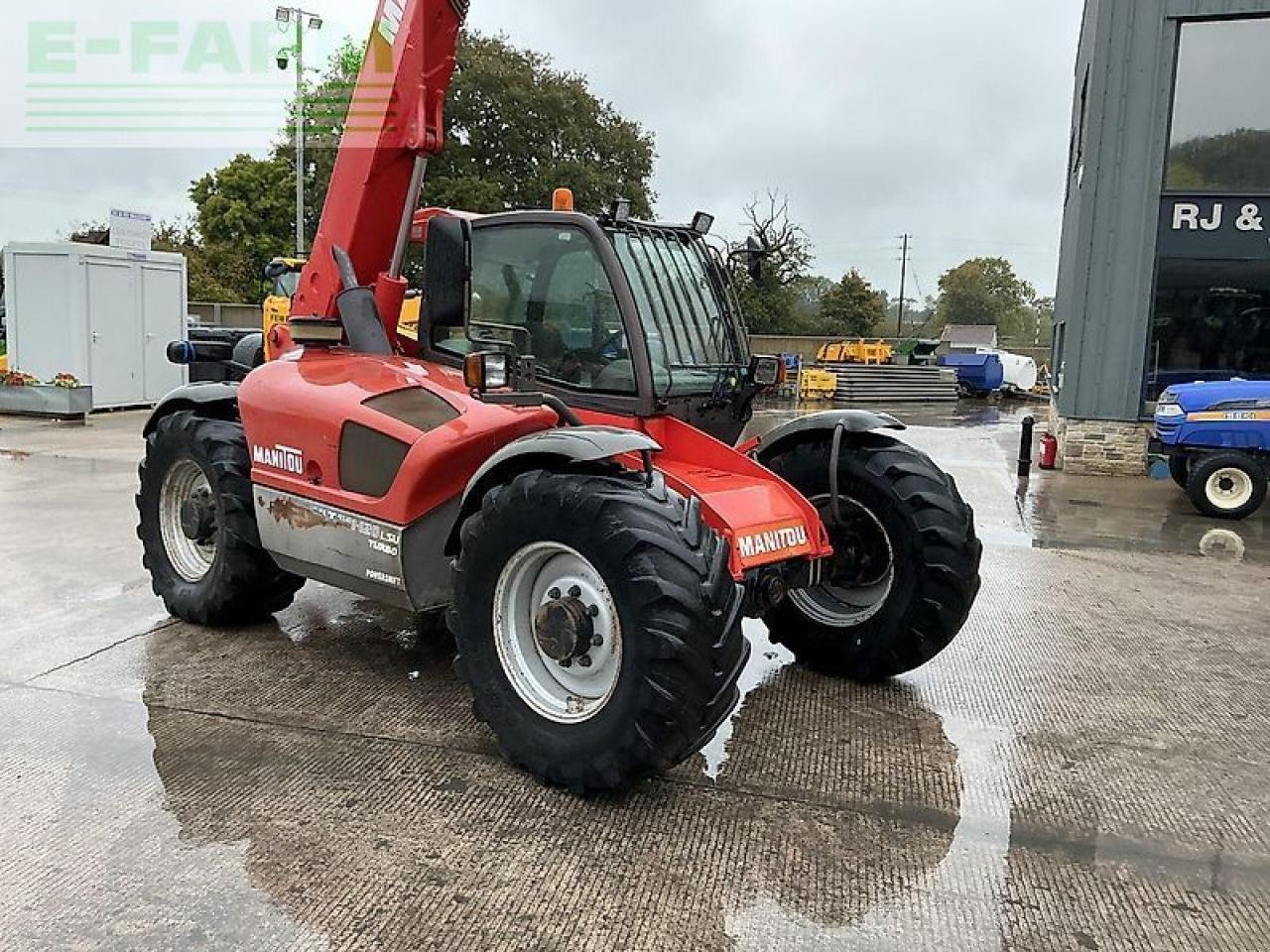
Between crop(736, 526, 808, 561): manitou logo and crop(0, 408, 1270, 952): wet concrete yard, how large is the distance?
2.52ft

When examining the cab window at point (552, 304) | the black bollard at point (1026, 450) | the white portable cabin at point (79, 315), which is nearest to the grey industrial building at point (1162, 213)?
the black bollard at point (1026, 450)

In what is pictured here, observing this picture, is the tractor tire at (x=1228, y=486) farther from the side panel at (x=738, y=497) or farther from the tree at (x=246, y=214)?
the tree at (x=246, y=214)

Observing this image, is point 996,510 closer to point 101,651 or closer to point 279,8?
point 101,651

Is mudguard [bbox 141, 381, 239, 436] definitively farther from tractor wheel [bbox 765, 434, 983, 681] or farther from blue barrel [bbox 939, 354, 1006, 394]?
blue barrel [bbox 939, 354, 1006, 394]

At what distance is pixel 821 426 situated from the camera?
4738mm

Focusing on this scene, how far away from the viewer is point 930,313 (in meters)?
68.9

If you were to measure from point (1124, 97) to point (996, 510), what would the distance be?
5877mm

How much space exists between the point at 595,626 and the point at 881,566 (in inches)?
66.3

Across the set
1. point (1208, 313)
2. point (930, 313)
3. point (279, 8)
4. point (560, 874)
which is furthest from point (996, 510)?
point (930, 313)

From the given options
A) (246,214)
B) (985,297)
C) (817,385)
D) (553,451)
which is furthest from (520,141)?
(985,297)

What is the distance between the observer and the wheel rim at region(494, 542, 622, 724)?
141 inches

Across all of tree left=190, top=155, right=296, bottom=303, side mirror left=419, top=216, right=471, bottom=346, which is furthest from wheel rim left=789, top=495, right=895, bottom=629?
tree left=190, top=155, right=296, bottom=303

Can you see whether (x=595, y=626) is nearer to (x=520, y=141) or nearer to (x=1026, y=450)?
(x=1026, y=450)

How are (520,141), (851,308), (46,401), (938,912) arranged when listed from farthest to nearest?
1. (851,308)
2. (520,141)
3. (46,401)
4. (938,912)
